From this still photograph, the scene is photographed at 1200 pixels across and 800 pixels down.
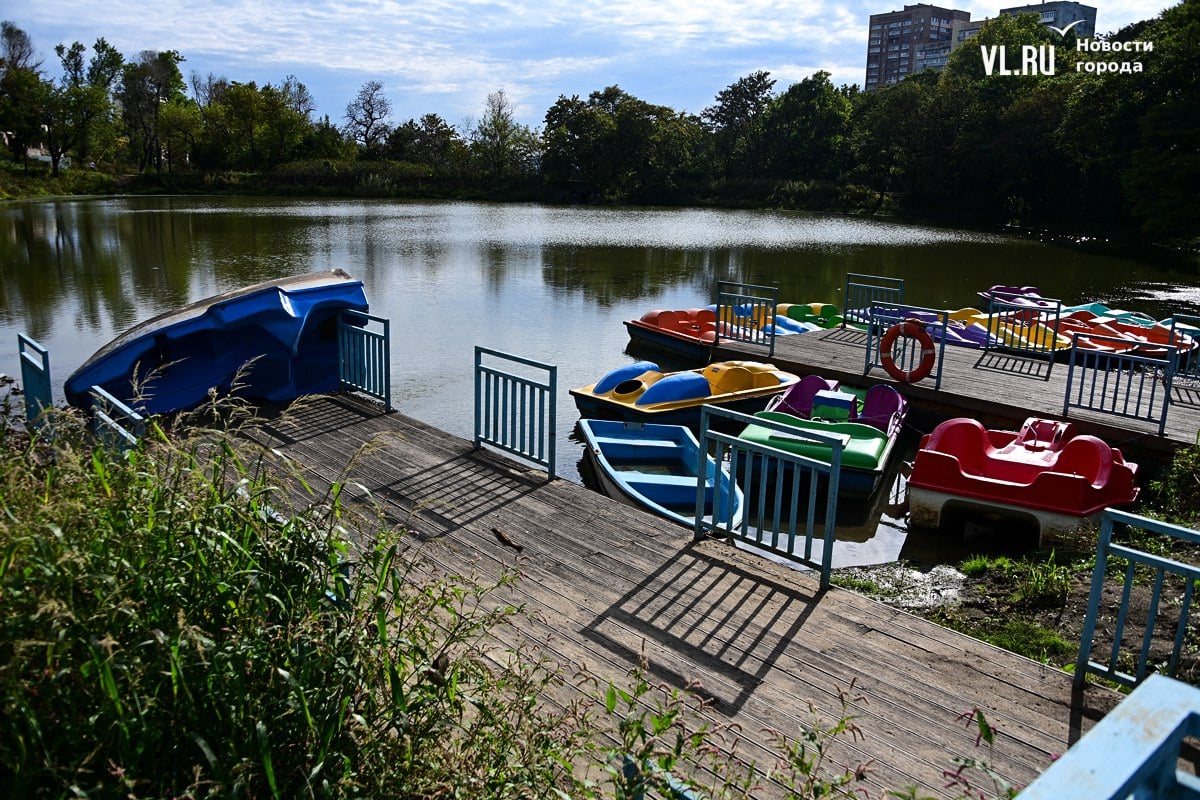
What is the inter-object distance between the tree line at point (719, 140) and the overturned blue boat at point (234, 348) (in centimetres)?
3349

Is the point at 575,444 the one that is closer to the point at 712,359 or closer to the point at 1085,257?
the point at 712,359

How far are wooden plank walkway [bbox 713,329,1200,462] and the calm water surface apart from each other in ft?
7.29

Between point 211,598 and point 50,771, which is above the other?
point 211,598

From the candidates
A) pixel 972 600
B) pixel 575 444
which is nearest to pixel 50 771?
pixel 972 600

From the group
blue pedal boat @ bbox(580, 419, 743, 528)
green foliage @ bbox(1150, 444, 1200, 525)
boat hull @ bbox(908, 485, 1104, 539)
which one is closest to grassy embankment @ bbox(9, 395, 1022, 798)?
blue pedal boat @ bbox(580, 419, 743, 528)

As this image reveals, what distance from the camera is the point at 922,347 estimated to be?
430 inches

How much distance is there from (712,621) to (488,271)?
70.2 ft

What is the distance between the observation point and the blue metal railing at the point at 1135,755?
1.03 m

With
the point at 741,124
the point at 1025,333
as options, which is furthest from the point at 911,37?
the point at 1025,333

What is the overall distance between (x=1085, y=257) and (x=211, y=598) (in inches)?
1415

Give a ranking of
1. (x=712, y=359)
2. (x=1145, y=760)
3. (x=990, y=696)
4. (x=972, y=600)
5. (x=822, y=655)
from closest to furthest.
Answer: (x=1145, y=760) → (x=990, y=696) → (x=822, y=655) → (x=972, y=600) → (x=712, y=359)

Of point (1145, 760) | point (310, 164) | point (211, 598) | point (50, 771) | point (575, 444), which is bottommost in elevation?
point (575, 444)

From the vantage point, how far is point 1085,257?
32406 millimetres

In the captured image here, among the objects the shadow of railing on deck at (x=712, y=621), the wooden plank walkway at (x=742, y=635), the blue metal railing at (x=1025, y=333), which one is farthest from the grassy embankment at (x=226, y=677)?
the blue metal railing at (x=1025, y=333)
